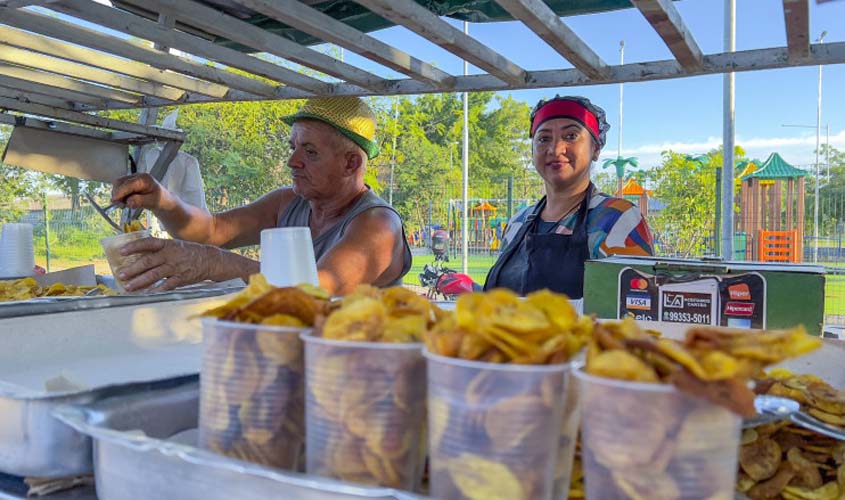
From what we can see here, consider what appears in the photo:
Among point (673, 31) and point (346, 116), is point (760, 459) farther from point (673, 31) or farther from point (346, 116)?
point (346, 116)

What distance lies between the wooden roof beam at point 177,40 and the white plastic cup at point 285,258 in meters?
1.00

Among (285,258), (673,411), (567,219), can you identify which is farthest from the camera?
(567,219)

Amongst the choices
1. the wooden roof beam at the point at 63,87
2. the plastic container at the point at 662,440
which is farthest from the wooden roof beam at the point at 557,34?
the wooden roof beam at the point at 63,87

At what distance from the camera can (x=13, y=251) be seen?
328 cm

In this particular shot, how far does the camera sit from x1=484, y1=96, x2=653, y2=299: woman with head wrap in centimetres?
238

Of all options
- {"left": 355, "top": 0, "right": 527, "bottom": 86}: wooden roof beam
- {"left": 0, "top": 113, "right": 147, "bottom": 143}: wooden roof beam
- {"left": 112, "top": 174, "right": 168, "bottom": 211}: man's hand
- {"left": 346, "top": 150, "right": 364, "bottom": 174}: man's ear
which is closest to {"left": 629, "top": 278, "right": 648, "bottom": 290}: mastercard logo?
{"left": 355, "top": 0, "right": 527, "bottom": 86}: wooden roof beam

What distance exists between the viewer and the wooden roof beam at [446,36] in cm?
174

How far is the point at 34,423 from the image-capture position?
796 millimetres

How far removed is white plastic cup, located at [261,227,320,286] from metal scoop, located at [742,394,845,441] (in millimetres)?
857

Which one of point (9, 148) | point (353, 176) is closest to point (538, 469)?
point (353, 176)

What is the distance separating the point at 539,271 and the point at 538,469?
1909 mm

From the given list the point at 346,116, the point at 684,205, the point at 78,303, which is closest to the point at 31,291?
the point at 78,303

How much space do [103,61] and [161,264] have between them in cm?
102

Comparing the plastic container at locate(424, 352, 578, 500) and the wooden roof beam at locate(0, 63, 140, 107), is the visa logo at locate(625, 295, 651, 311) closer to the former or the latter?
the plastic container at locate(424, 352, 578, 500)
